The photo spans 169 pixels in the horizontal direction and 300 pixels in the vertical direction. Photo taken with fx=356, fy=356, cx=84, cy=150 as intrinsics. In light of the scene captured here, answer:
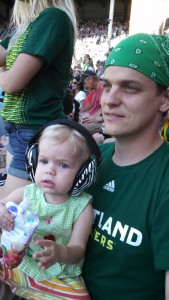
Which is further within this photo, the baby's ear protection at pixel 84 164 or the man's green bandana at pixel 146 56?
the baby's ear protection at pixel 84 164

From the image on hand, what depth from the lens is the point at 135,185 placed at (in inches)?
48.8

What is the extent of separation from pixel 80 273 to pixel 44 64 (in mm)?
1004

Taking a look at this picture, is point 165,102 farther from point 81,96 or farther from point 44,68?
point 81,96

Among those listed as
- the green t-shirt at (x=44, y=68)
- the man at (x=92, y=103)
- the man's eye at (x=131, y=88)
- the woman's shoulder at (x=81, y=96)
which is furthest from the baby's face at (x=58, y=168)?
the woman's shoulder at (x=81, y=96)

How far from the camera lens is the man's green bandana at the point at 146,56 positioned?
1.19 m

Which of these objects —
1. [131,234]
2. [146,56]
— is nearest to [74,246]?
[131,234]

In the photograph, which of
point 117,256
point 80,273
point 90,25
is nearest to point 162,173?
point 117,256

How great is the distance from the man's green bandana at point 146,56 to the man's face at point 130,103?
0.02 meters

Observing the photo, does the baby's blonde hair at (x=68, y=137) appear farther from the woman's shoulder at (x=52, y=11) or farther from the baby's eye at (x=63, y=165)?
the woman's shoulder at (x=52, y=11)

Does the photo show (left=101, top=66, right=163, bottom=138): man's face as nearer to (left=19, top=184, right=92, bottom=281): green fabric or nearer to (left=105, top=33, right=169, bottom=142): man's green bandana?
(left=105, top=33, right=169, bottom=142): man's green bandana

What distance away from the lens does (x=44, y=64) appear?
1.77m

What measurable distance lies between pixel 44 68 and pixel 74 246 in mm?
941

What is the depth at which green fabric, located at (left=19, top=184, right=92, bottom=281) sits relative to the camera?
1304 mm

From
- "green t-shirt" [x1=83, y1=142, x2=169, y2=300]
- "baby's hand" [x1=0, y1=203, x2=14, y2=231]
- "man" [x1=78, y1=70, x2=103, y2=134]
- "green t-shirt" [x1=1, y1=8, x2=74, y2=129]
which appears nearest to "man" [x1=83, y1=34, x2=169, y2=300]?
"green t-shirt" [x1=83, y1=142, x2=169, y2=300]
